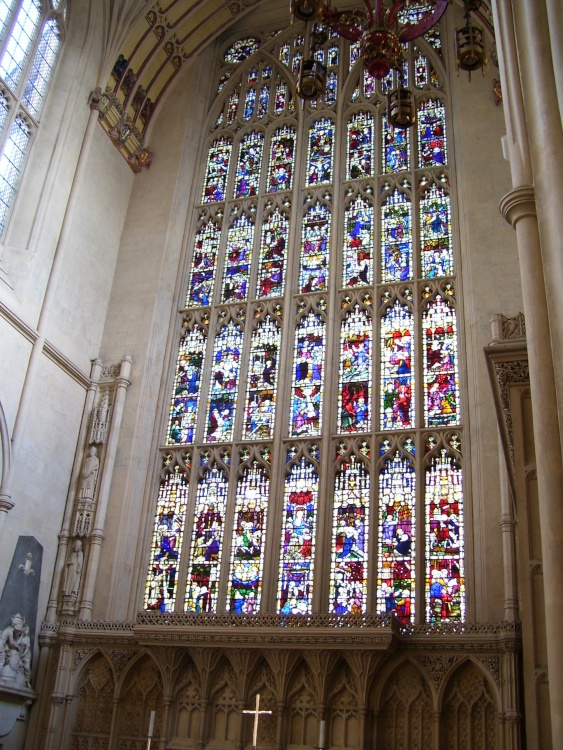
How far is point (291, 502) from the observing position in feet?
44.8

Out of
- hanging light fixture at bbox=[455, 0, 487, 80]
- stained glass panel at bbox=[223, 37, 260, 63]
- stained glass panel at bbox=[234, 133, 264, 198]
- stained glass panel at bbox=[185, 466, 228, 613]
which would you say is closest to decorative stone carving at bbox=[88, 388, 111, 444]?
stained glass panel at bbox=[185, 466, 228, 613]

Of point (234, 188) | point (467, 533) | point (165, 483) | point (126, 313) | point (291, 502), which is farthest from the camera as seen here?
point (234, 188)

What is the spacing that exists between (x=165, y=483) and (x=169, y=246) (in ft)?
15.6

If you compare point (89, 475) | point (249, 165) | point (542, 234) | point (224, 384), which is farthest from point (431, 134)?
point (542, 234)

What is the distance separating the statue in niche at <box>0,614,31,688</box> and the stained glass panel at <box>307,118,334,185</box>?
31.4 ft

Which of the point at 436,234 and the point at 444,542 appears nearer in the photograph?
the point at 444,542

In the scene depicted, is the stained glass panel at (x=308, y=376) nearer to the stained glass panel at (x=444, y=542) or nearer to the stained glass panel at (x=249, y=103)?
the stained glass panel at (x=444, y=542)

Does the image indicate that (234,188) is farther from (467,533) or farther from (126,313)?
(467,533)

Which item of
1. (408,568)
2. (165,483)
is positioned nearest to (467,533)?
(408,568)

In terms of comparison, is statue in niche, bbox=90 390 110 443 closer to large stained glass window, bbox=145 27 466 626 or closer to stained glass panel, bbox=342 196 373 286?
large stained glass window, bbox=145 27 466 626

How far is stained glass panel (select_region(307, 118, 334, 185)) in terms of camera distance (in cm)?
1675

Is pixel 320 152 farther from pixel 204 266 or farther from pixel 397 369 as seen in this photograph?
pixel 397 369

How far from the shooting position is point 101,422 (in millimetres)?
14719

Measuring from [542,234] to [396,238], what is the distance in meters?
9.20
